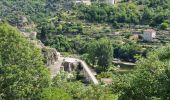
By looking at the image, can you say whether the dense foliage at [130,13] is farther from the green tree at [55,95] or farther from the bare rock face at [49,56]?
the green tree at [55,95]

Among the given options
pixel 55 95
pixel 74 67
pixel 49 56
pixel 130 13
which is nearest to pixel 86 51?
pixel 74 67

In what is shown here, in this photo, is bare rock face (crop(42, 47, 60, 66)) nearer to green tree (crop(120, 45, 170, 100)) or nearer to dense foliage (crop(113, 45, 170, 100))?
dense foliage (crop(113, 45, 170, 100))

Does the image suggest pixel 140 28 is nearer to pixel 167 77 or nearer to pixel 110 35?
→ pixel 110 35

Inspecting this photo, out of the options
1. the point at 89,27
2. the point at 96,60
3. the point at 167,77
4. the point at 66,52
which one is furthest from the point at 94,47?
the point at 167,77

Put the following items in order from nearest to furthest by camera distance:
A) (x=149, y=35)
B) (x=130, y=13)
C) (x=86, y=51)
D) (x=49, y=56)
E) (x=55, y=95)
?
1. (x=55, y=95)
2. (x=49, y=56)
3. (x=86, y=51)
4. (x=149, y=35)
5. (x=130, y=13)

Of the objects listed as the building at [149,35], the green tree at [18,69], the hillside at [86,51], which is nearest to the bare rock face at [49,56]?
the hillside at [86,51]

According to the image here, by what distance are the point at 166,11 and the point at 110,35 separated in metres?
14.5

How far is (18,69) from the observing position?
30.8 m

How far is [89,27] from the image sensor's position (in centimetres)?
8969

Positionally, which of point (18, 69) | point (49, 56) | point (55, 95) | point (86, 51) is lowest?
point (86, 51)

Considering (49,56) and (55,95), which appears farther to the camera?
(49,56)

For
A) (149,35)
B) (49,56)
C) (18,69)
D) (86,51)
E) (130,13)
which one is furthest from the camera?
(130,13)

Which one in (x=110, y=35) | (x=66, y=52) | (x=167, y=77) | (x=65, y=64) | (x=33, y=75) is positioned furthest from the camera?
(x=110, y=35)

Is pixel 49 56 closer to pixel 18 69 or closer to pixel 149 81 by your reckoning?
pixel 18 69
